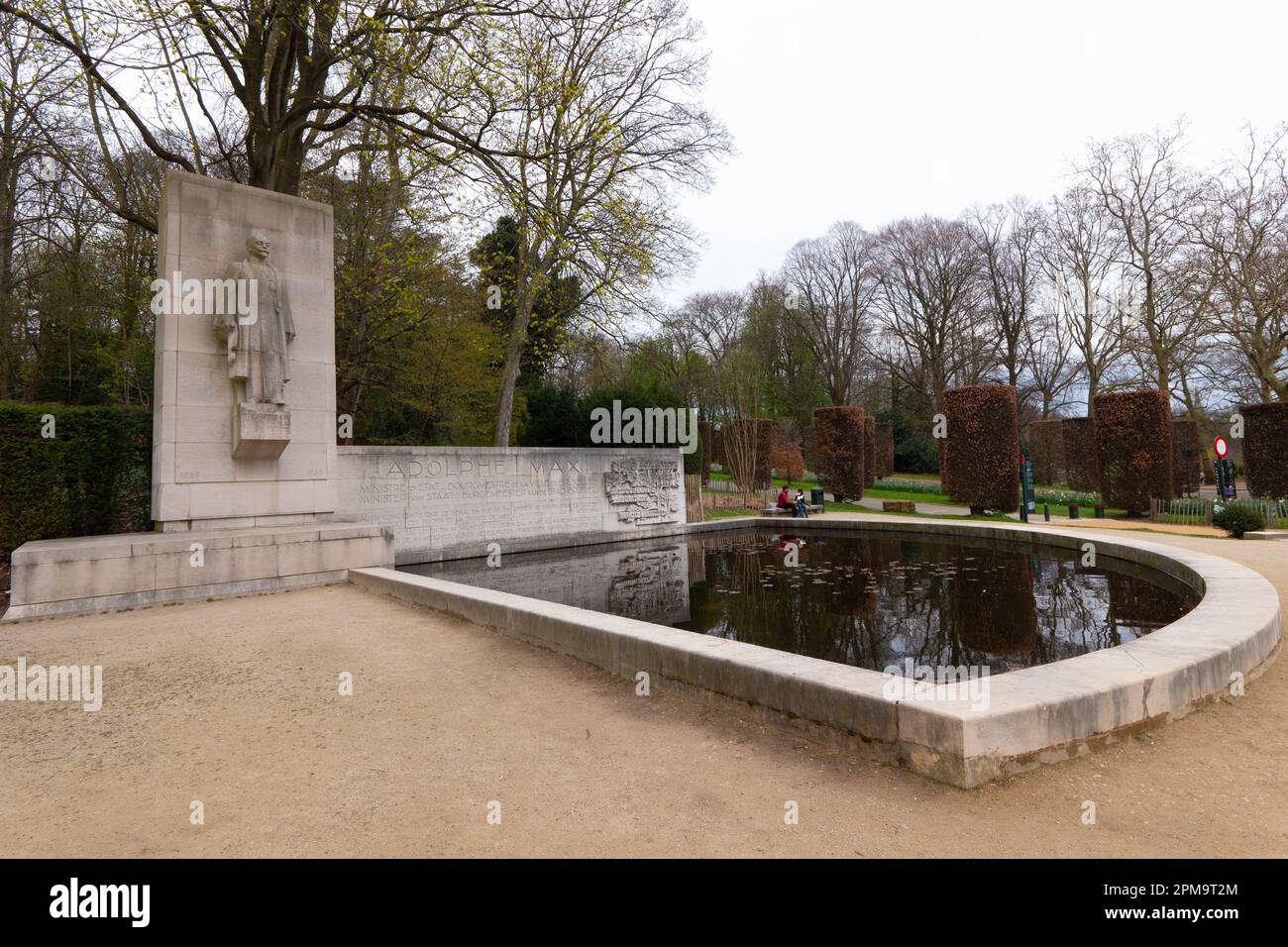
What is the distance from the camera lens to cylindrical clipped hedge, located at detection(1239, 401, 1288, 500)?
1825 cm

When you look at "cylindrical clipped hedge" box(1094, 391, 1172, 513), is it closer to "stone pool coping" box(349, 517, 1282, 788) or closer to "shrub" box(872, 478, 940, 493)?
"shrub" box(872, 478, 940, 493)

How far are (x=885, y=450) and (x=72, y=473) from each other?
123 feet

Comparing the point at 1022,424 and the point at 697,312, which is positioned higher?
the point at 697,312

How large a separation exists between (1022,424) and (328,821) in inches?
1711

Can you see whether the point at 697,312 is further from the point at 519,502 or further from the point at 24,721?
the point at 24,721

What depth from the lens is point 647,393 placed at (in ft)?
96.0

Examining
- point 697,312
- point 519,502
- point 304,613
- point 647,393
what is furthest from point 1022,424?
point 304,613

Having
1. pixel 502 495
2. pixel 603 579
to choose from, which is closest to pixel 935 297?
pixel 502 495

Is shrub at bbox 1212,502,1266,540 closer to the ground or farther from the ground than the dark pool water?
farther from the ground

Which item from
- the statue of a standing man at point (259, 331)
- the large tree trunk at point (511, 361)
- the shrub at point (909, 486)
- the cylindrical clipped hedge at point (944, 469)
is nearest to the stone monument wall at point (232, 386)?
the statue of a standing man at point (259, 331)

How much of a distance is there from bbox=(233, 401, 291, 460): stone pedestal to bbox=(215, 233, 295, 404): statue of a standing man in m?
0.15

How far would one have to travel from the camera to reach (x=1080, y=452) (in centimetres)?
2962

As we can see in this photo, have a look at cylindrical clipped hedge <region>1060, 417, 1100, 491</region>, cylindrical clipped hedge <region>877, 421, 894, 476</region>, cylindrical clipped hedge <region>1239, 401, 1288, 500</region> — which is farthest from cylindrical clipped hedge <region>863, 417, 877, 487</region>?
cylindrical clipped hedge <region>1239, 401, 1288, 500</region>

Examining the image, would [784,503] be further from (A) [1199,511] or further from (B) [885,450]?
(B) [885,450]
